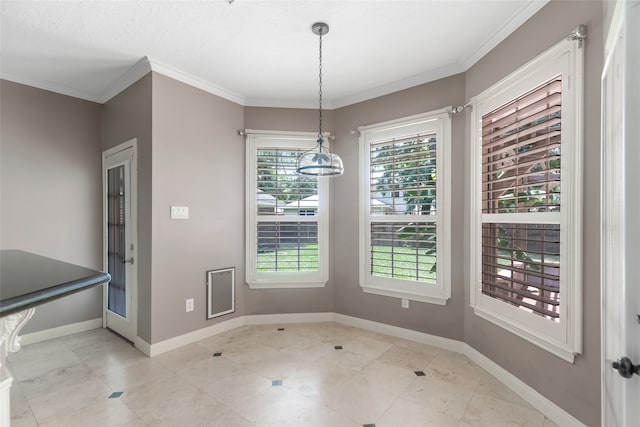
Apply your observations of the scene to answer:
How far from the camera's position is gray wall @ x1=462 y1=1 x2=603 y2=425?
5.46ft

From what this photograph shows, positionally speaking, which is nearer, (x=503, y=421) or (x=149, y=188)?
(x=503, y=421)

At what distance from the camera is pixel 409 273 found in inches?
124

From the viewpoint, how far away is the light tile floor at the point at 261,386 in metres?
1.95

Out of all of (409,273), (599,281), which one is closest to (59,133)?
(409,273)

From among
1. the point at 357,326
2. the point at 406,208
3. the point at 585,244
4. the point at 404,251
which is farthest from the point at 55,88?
the point at 585,244

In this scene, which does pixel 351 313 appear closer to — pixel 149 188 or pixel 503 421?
pixel 503 421

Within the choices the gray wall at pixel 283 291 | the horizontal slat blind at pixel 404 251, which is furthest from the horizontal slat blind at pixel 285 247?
the horizontal slat blind at pixel 404 251

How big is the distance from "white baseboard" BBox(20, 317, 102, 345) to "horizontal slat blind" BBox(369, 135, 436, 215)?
3648 mm

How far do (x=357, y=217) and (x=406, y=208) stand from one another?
0.61m

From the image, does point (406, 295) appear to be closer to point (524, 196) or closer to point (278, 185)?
point (524, 196)

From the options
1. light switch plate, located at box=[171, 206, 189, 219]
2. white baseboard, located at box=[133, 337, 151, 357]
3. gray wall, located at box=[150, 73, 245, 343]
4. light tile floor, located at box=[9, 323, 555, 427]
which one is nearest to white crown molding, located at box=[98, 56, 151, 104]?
gray wall, located at box=[150, 73, 245, 343]

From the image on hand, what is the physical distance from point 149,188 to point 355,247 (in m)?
2.32

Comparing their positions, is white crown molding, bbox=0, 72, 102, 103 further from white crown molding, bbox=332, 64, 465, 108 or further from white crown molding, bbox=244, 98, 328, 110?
white crown molding, bbox=332, 64, 465, 108

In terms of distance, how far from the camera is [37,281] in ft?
2.79
